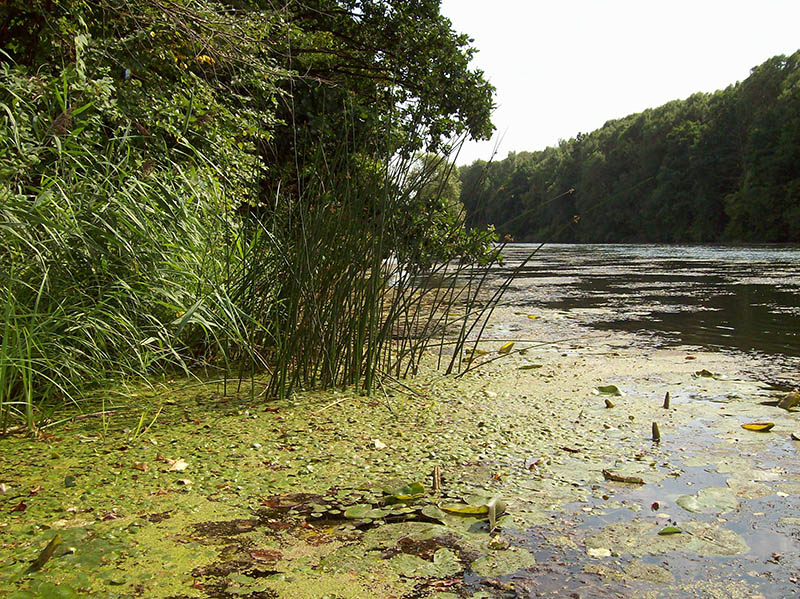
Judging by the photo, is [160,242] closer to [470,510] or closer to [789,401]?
[470,510]

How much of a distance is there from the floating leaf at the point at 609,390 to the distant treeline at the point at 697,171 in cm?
2047

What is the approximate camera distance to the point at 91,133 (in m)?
2.83

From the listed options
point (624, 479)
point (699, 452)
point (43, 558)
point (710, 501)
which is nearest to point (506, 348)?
point (699, 452)

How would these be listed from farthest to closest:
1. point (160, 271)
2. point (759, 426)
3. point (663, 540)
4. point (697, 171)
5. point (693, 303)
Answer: point (697, 171), point (693, 303), point (160, 271), point (759, 426), point (663, 540)

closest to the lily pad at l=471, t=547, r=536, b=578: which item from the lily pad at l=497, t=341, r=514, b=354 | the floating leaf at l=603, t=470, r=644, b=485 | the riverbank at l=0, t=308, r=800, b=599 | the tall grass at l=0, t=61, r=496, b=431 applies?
the riverbank at l=0, t=308, r=800, b=599

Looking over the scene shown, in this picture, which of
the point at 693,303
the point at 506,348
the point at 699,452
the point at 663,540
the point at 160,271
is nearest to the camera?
the point at 663,540

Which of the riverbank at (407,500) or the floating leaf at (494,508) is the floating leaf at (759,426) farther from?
the floating leaf at (494,508)

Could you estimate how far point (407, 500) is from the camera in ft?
5.23

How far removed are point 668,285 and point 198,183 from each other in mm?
7446

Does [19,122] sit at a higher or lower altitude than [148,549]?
higher

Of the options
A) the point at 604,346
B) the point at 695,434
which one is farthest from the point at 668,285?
the point at 695,434

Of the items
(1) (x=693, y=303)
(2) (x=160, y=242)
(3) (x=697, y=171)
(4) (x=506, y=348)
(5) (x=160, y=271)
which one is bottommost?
(1) (x=693, y=303)

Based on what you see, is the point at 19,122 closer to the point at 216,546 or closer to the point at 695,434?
the point at 216,546

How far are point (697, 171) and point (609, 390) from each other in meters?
38.8
